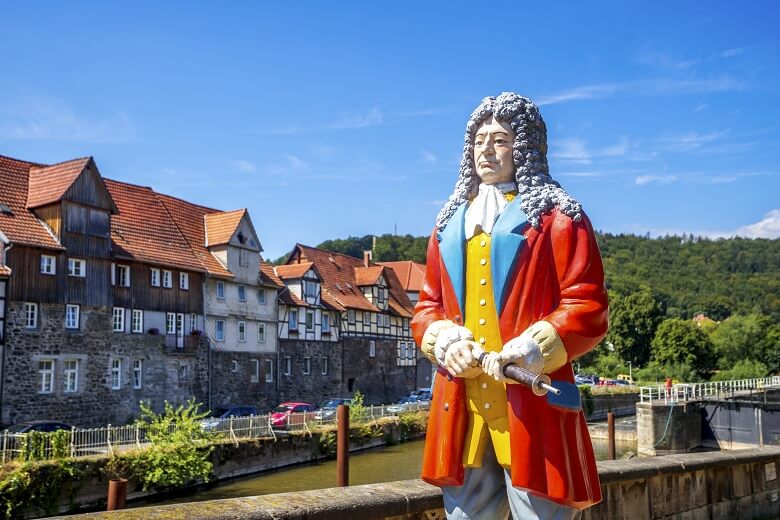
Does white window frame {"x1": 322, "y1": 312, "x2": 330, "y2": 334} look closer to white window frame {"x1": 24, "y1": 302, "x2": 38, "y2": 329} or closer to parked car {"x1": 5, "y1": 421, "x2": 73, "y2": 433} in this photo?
white window frame {"x1": 24, "y1": 302, "x2": 38, "y2": 329}

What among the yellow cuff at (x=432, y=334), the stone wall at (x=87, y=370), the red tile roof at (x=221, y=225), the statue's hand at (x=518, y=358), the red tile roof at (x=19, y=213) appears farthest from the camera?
the red tile roof at (x=221, y=225)

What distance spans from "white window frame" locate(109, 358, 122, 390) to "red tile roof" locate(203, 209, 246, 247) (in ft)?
26.7

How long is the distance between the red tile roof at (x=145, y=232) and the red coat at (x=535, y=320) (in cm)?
2656

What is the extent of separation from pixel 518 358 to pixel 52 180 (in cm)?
2699

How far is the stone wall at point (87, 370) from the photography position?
24.0 m

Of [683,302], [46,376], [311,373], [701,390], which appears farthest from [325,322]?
[683,302]

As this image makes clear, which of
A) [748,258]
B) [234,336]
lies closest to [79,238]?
[234,336]

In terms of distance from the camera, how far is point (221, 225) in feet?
116

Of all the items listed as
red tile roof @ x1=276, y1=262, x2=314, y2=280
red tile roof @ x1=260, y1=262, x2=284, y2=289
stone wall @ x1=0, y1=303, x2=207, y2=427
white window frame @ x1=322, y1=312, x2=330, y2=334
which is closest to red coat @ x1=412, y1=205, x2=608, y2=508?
stone wall @ x1=0, y1=303, x2=207, y2=427

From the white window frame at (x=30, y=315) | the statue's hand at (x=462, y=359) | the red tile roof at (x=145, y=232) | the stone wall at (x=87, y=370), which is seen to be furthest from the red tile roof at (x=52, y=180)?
the statue's hand at (x=462, y=359)

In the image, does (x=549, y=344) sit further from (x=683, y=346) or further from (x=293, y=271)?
(x=683, y=346)

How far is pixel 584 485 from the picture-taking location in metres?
3.44

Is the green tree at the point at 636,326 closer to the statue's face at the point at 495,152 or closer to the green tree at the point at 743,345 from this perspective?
the green tree at the point at 743,345

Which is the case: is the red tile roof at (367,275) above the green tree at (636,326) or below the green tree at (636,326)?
above
